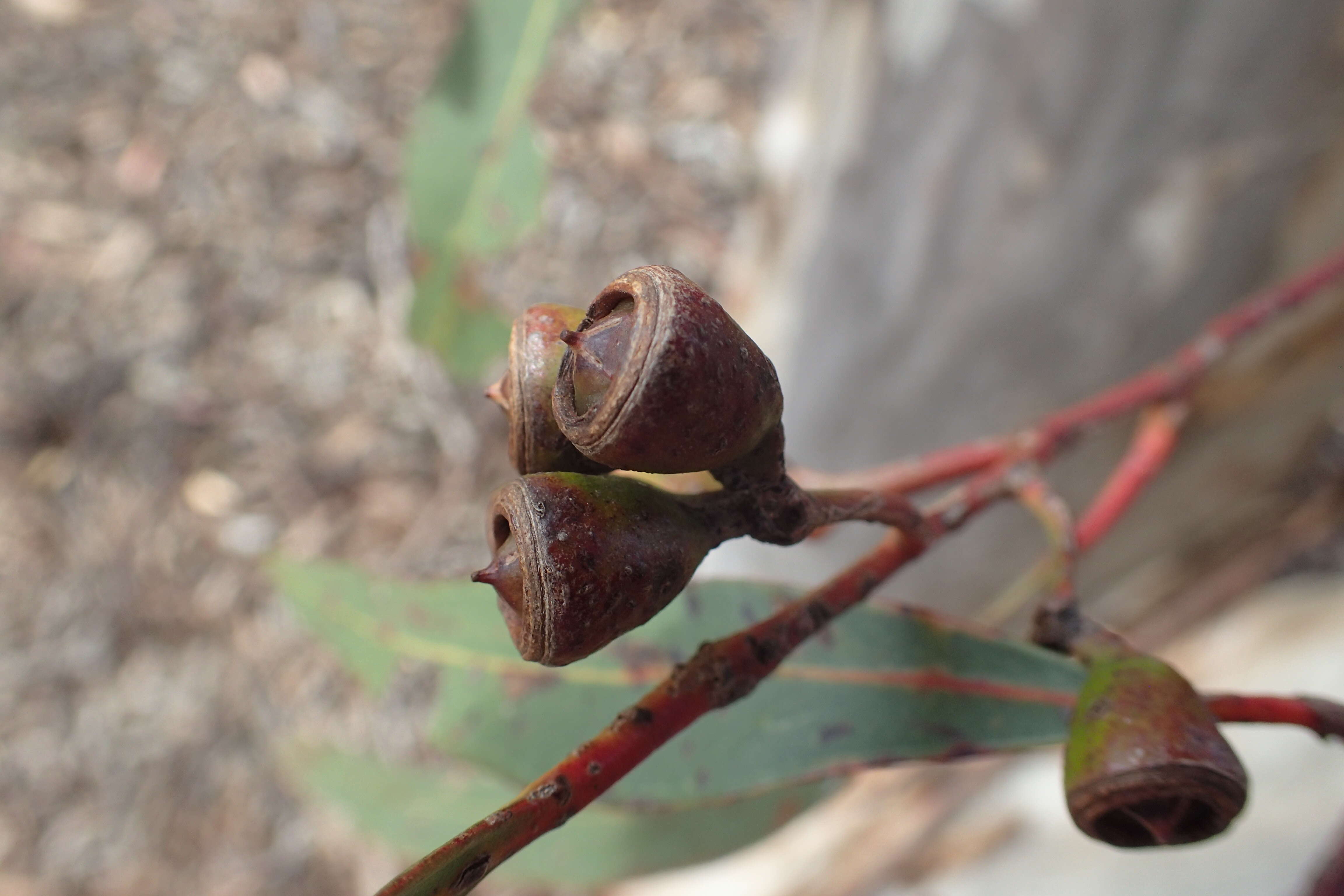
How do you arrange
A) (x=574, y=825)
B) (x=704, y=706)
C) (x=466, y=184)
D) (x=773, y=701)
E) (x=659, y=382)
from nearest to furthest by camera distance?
1. (x=659, y=382)
2. (x=704, y=706)
3. (x=773, y=701)
4. (x=574, y=825)
5. (x=466, y=184)

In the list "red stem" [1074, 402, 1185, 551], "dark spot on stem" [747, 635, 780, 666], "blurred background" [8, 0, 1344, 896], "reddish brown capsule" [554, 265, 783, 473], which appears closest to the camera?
"reddish brown capsule" [554, 265, 783, 473]

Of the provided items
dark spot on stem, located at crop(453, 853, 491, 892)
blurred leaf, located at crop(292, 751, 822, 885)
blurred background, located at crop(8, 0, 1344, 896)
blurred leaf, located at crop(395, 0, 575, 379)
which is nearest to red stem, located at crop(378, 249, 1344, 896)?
dark spot on stem, located at crop(453, 853, 491, 892)

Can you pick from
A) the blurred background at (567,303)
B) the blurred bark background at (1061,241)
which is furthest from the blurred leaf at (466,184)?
the blurred bark background at (1061,241)

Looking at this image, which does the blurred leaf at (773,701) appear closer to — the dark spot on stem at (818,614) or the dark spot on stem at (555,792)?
the dark spot on stem at (818,614)

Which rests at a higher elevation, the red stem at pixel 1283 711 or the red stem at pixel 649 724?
the red stem at pixel 649 724

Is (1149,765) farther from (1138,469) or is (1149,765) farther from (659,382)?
Answer: (1138,469)

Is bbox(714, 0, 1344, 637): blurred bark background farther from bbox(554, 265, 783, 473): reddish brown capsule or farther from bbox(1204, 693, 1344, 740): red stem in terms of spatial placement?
bbox(554, 265, 783, 473): reddish brown capsule

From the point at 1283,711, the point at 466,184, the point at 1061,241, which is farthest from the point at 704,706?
the point at 466,184

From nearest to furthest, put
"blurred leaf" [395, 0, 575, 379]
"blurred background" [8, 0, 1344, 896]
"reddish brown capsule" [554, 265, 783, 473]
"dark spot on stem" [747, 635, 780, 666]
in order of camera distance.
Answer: "reddish brown capsule" [554, 265, 783, 473] < "dark spot on stem" [747, 635, 780, 666] < "blurred background" [8, 0, 1344, 896] < "blurred leaf" [395, 0, 575, 379]
